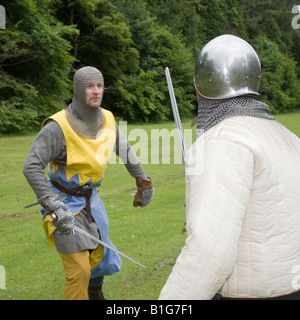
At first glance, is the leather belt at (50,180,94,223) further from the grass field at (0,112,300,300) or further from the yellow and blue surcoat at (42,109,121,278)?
the grass field at (0,112,300,300)

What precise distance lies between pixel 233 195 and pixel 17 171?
10318 millimetres

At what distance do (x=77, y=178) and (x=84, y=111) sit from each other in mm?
534

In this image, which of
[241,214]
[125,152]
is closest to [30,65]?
[125,152]

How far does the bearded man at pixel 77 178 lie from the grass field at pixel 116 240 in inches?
35.3

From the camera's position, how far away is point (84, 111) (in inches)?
154

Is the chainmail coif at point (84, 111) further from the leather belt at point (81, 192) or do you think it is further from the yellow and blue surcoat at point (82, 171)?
the leather belt at point (81, 192)

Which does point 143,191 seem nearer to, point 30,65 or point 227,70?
point 227,70

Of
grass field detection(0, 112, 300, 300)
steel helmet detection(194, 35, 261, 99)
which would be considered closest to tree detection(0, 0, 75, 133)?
grass field detection(0, 112, 300, 300)

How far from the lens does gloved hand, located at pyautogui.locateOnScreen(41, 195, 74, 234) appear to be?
346 centimetres

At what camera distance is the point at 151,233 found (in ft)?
22.3

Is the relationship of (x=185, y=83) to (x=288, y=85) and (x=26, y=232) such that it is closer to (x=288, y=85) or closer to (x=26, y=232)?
(x=288, y=85)

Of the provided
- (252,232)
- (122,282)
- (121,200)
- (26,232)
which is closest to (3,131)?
(121,200)

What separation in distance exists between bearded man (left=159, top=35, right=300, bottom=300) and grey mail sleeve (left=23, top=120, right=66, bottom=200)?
6.12 ft

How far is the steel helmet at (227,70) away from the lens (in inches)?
81.5
